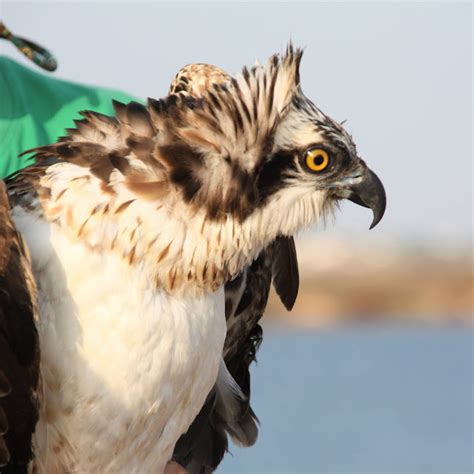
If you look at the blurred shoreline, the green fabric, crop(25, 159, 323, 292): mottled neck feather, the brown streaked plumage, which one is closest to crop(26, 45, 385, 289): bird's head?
crop(25, 159, 323, 292): mottled neck feather

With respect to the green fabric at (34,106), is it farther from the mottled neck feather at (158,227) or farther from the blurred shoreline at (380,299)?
the blurred shoreline at (380,299)

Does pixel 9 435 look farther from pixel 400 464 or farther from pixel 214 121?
pixel 400 464

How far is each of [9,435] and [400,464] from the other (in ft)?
76.9

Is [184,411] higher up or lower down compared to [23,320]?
lower down

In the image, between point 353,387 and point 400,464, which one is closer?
point 400,464

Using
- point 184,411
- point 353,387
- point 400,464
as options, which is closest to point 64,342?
point 184,411

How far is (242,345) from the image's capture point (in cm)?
619

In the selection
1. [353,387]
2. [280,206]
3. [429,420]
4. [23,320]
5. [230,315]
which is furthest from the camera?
[353,387]

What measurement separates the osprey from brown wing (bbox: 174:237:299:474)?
809 mm

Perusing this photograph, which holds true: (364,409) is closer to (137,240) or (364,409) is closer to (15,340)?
(137,240)

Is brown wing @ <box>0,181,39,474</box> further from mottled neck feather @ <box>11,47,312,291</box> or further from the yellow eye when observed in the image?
the yellow eye

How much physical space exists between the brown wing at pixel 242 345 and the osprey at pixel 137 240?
81 cm

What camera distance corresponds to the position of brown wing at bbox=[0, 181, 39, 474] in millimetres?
4570

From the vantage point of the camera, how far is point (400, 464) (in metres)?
27.3
